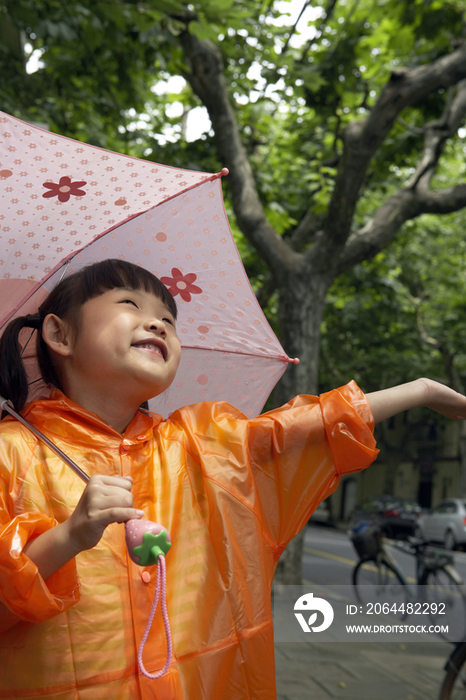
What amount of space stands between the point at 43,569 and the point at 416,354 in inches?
783

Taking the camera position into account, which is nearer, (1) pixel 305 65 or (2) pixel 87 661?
(2) pixel 87 661

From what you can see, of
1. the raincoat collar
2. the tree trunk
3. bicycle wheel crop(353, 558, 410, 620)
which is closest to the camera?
the raincoat collar

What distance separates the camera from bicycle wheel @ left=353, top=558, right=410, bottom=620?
299 inches

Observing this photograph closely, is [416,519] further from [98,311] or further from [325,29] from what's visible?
[98,311]

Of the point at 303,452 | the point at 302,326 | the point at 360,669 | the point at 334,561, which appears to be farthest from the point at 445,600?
the point at 334,561

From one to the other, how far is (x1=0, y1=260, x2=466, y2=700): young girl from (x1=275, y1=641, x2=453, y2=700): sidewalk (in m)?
2.94

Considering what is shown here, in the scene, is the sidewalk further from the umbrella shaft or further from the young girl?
the umbrella shaft

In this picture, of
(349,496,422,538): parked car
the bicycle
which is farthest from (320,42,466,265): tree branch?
(349,496,422,538): parked car

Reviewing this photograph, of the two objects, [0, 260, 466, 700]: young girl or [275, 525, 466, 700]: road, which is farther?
[275, 525, 466, 700]: road

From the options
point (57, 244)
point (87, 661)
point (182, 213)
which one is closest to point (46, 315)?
point (57, 244)

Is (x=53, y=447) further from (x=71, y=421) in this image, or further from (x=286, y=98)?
(x=286, y=98)

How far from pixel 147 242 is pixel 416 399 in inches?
36.9

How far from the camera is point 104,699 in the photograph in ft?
4.08

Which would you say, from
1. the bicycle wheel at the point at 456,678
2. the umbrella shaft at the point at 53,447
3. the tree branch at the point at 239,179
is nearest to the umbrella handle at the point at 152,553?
the umbrella shaft at the point at 53,447
